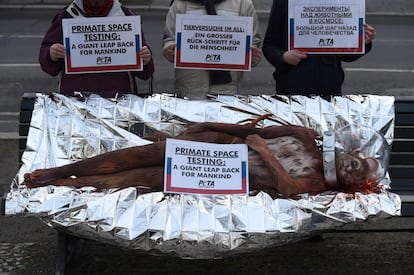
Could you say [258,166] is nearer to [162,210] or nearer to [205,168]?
[205,168]

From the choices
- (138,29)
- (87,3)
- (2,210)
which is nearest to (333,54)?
(138,29)

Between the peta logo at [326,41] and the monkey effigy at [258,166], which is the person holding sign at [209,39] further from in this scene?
the monkey effigy at [258,166]

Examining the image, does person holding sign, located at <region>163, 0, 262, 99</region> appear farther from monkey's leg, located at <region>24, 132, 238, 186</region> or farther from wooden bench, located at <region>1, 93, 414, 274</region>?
wooden bench, located at <region>1, 93, 414, 274</region>

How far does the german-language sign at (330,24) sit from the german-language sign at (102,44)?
91 cm

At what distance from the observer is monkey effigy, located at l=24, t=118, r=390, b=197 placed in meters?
3.94

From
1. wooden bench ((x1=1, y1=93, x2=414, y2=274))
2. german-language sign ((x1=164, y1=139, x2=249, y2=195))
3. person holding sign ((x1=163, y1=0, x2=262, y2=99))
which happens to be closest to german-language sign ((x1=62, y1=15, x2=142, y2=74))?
person holding sign ((x1=163, y1=0, x2=262, y2=99))

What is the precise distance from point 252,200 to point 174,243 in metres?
0.45

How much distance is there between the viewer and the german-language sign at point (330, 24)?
14.9 ft

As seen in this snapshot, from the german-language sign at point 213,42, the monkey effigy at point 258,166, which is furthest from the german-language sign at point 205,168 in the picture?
the german-language sign at point 213,42

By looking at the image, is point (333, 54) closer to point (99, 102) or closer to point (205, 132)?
point (205, 132)

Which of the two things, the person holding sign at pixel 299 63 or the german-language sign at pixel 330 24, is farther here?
the person holding sign at pixel 299 63

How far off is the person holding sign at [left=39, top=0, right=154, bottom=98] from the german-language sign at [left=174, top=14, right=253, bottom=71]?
0.22 metres

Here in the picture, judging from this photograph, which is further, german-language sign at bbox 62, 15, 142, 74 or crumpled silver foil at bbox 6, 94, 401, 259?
german-language sign at bbox 62, 15, 142, 74

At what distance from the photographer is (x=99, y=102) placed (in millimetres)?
4492
